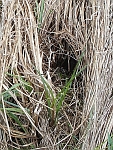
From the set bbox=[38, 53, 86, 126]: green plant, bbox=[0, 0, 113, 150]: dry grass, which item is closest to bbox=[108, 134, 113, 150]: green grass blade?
bbox=[0, 0, 113, 150]: dry grass

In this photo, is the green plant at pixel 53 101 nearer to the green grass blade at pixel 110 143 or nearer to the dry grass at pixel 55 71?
the dry grass at pixel 55 71

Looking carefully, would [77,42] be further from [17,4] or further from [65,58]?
[17,4]

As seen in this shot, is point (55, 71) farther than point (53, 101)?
Yes

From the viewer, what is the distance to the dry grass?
107cm

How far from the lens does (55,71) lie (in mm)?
1259

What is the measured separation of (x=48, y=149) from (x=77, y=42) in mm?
419

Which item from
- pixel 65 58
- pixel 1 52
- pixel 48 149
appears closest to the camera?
pixel 48 149

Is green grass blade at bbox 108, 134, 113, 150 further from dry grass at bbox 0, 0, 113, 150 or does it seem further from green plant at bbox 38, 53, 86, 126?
green plant at bbox 38, 53, 86, 126

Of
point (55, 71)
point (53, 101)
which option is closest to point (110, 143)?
point (53, 101)

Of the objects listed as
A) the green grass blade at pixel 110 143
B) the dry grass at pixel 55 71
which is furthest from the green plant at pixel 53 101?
the green grass blade at pixel 110 143

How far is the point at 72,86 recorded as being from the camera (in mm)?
1215

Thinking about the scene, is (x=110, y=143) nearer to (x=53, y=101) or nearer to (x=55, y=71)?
(x=53, y=101)

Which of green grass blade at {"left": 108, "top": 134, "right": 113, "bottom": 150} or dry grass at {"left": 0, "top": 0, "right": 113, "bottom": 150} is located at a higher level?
dry grass at {"left": 0, "top": 0, "right": 113, "bottom": 150}

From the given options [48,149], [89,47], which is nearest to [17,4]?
[89,47]
